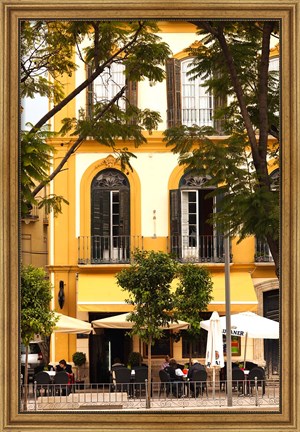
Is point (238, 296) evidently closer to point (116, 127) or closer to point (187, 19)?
point (116, 127)

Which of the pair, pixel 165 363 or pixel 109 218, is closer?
pixel 109 218

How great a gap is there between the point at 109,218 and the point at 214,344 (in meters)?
1.93

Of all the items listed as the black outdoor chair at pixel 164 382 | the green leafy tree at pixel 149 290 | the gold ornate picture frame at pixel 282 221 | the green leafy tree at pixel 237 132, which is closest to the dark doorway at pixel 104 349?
the green leafy tree at pixel 149 290

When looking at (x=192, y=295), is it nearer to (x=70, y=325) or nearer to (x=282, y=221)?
(x=70, y=325)

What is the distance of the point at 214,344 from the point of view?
36.3 ft

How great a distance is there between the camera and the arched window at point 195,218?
956 cm

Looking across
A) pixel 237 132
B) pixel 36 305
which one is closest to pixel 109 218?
pixel 36 305

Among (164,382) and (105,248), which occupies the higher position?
(105,248)

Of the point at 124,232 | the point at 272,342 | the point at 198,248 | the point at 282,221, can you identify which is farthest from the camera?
the point at 124,232

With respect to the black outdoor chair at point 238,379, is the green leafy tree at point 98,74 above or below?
above

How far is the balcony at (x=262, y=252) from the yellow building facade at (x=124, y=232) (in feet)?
0.07

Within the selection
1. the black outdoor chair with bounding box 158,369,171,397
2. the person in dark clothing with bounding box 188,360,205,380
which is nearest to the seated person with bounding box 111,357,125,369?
the black outdoor chair with bounding box 158,369,171,397

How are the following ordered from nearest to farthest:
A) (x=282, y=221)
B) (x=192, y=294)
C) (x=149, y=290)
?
(x=282, y=221) → (x=192, y=294) → (x=149, y=290)

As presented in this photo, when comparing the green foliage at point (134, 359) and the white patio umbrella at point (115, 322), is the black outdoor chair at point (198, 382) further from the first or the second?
the white patio umbrella at point (115, 322)
